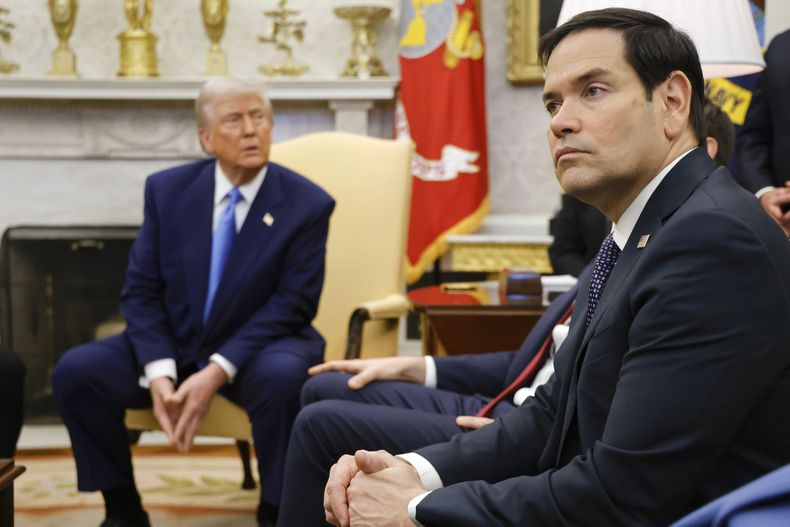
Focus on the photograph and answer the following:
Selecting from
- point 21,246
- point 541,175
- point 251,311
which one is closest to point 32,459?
point 21,246

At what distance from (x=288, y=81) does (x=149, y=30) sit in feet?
2.39

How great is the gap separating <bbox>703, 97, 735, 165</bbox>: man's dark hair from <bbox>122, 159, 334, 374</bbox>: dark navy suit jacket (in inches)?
49.9

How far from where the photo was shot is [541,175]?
5.07 metres

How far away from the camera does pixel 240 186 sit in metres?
3.14

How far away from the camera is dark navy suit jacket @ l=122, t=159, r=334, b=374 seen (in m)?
2.98

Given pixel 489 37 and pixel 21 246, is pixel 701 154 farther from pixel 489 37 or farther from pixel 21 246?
pixel 21 246

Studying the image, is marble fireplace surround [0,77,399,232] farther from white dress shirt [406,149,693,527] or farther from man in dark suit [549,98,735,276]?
Result: white dress shirt [406,149,693,527]

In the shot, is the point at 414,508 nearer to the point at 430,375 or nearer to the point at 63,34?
the point at 430,375

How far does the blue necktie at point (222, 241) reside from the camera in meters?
3.07

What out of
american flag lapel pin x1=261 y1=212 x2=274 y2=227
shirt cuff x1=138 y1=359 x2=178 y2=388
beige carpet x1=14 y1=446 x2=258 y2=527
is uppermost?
american flag lapel pin x1=261 y1=212 x2=274 y2=227

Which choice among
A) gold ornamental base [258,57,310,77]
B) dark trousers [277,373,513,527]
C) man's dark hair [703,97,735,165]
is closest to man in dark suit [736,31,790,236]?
man's dark hair [703,97,735,165]

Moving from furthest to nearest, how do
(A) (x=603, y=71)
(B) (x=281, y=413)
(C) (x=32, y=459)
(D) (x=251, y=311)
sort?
(C) (x=32, y=459)
(D) (x=251, y=311)
(B) (x=281, y=413)
(A) (x=603, y=71)

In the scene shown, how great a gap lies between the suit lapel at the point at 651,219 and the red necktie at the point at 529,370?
77 cm

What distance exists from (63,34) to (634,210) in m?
4.03
